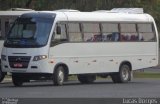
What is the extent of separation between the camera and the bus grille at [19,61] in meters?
31.5

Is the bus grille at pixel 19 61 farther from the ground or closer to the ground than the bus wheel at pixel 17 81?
farther from the ground

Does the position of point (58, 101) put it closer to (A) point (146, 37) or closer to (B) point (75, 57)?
(B) point (75, 57)

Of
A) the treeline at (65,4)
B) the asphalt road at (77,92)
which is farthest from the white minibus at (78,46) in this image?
the treeline at (65,4)

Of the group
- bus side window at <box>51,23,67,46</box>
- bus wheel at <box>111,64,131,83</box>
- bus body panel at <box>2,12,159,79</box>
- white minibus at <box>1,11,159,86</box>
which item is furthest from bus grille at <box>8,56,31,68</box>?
bus wheel at <box>111,64,131,83</box>

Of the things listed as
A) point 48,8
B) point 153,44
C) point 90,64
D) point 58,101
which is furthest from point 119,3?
point 58,101

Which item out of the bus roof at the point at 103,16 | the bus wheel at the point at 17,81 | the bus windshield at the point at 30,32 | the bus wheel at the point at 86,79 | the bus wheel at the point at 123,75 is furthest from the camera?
the bus wheel at the point at 86,79

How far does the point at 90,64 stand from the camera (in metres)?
34.0

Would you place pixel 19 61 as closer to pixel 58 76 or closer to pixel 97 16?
pixel 58 76

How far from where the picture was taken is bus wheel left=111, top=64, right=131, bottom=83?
116 feet

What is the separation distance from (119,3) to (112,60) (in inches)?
573

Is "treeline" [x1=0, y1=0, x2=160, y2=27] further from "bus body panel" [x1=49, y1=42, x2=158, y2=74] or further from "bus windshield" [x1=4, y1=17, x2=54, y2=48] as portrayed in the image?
"bus windshield" [x1=4, y1=17, x2=54, y2=48]

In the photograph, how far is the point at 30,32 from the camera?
31781mm

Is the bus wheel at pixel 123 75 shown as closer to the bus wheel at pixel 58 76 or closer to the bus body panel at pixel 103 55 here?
the bus body panel at pixel 103 55

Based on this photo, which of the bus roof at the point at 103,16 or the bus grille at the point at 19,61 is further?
the bus roof at the point at 103,16
